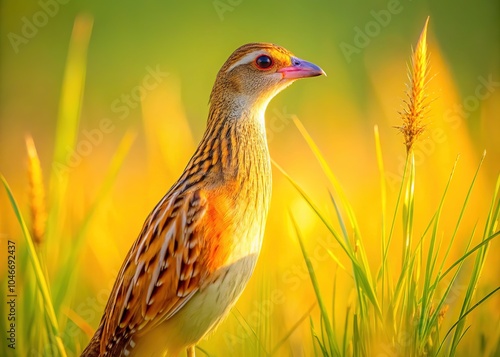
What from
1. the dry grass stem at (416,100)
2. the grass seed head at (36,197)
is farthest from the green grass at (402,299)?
the grass seed head at (36,197)

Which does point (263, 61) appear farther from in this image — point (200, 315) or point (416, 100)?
point (200, 315)

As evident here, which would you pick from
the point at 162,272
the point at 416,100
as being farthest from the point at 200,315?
the point at 416,100

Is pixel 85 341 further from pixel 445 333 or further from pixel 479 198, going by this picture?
pixel 479 198

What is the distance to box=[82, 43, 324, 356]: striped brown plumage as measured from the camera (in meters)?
3.74

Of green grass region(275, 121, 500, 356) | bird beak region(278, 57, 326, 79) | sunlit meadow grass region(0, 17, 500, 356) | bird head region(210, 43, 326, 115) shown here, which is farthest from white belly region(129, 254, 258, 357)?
bird beak region(278, 57, 326, 79)

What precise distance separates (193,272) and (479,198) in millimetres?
1821

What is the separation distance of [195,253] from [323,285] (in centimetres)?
110

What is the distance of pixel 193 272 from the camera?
3740mm

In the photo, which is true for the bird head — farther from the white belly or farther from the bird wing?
the white belly

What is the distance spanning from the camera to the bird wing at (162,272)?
12.3ft

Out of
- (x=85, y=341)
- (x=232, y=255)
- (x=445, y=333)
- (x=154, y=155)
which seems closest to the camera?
(x=232, y=255)

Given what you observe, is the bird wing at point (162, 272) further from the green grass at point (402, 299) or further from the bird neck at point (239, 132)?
the green grass at point (402, 299)

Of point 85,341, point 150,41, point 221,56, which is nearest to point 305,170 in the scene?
point 221,56

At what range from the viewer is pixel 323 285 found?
4551 millimetres
